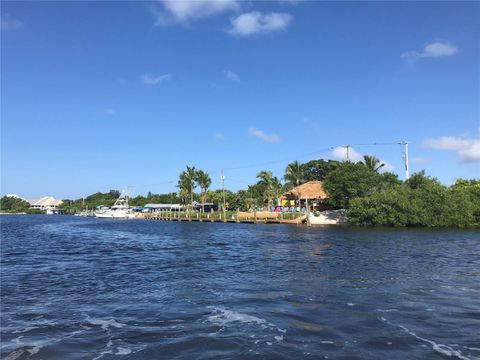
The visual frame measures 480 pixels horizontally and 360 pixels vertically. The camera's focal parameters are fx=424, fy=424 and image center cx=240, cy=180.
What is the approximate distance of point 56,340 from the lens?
970cm

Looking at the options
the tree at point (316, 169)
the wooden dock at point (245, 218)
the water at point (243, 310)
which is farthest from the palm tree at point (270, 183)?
the water at point (243, 310)

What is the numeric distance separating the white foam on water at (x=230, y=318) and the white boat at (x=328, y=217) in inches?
2162

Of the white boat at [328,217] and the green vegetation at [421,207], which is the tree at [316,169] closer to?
the white boat at [328,217]

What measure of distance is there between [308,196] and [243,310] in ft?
225

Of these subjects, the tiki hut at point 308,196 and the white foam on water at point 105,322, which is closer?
the white foam on water at point 105,322

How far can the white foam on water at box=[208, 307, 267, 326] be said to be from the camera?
11008mm

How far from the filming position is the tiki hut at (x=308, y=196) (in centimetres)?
7888

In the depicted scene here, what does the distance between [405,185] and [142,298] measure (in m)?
56.5

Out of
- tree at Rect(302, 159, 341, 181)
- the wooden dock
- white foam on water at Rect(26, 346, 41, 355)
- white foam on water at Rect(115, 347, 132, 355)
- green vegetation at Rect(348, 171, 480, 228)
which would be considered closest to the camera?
white foam on water at Rect(115, 347, 132, 355)

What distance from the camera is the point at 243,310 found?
12.2m

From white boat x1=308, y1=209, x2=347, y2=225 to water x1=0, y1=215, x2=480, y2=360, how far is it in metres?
43.3

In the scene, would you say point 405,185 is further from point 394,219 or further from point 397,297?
point 397,297

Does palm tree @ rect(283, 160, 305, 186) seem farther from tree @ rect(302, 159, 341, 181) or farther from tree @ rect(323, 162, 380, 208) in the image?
tree @ rect(323, 162, 380, 208)

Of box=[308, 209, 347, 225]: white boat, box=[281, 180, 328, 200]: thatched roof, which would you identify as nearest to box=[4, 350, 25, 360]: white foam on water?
box=[308, 209, 347, 225]: white boat
